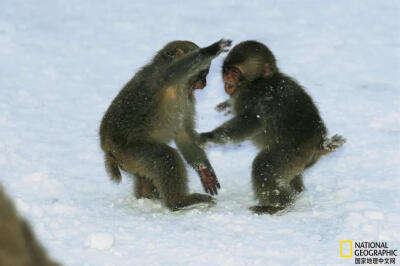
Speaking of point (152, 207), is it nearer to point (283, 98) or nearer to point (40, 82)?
point (283, 98)

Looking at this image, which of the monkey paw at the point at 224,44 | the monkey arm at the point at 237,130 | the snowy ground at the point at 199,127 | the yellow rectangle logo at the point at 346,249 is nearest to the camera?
the yellow rectangle logo at the point at 346,249

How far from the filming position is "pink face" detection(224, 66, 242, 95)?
666cm

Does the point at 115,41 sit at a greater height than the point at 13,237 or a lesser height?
lesser

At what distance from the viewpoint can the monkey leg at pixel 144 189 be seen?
6.52 meters

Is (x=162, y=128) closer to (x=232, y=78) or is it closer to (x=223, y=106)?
(x=232, y=78)

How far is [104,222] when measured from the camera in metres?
5.82

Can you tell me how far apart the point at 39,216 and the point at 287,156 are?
2.14 metres

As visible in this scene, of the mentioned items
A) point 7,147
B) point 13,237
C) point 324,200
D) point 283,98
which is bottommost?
point 324,200

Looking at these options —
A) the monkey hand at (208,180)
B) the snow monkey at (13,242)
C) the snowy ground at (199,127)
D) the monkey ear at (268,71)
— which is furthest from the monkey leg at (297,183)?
the snow monkey at (13,242)

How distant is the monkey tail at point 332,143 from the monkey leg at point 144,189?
1561 millimetres

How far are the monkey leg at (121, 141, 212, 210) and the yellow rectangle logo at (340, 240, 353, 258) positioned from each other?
132 cm

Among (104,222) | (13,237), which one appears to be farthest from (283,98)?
(13,237)

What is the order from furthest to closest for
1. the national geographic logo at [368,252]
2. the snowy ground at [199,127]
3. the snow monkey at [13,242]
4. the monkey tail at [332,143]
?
the monkey tail at [332,143]
the snowy ground at [199,127]
the national geographic logo at [368,252]
the snow monkey at [13,242]

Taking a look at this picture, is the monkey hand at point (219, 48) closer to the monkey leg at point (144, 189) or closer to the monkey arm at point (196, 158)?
the monkey arm at point (196, 158)
